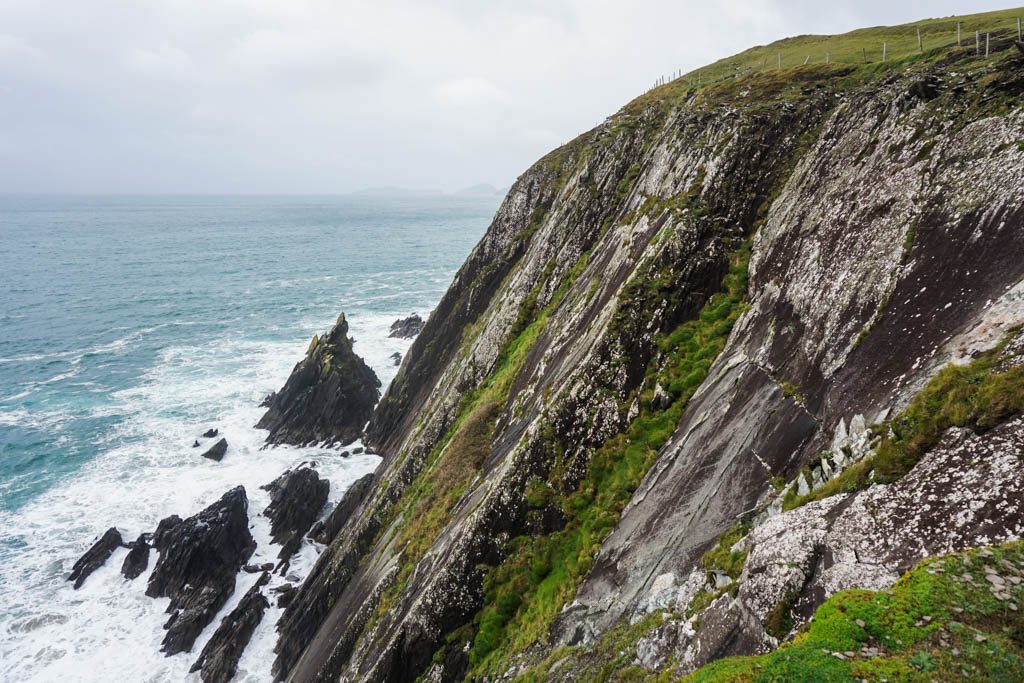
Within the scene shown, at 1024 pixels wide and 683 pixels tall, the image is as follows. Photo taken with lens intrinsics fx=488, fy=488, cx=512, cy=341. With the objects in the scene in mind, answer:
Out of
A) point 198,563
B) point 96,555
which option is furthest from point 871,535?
point 96,555

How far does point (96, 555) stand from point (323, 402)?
75.8 ft

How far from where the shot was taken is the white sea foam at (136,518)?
32500mm

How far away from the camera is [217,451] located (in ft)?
166

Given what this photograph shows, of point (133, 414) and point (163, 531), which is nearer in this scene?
point (163, 531)

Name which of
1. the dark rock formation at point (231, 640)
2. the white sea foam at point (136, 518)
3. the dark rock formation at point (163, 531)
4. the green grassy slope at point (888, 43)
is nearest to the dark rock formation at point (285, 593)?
the white sea foam at point (136, 518)

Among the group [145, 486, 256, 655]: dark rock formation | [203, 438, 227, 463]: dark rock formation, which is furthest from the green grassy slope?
[203, 438, 227, 463]: dark rock formation

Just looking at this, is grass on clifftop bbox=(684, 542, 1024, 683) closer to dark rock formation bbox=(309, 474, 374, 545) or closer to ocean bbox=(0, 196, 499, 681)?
ocean bbox=(0, 196, 499, 681)

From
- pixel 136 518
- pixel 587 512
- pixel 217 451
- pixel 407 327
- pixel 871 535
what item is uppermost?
pixel 871 535

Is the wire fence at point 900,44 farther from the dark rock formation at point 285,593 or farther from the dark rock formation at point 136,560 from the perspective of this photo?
the dark rock formation at point 136,560

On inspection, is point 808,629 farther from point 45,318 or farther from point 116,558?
point 45,318

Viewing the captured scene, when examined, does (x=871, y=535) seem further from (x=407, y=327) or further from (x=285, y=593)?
(x=407, y=327)

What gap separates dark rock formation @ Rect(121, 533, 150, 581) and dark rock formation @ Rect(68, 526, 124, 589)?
1.52 m

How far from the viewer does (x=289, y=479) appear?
44.4 m

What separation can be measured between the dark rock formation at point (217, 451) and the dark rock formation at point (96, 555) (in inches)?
405
